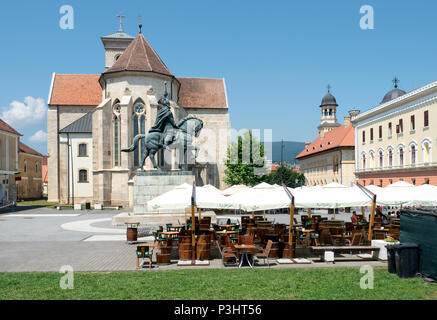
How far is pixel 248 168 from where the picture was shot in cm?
5181

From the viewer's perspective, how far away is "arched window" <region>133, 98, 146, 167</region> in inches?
1725

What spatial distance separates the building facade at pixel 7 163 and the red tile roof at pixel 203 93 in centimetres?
2288

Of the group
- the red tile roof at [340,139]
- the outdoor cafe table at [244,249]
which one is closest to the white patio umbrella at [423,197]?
the outdoor cafe table at [244,249]

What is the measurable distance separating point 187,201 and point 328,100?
3893 inches

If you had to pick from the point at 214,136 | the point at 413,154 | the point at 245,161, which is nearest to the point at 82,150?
the point at 214,136

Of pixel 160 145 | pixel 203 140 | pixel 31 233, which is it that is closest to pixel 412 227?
pixel 160 145

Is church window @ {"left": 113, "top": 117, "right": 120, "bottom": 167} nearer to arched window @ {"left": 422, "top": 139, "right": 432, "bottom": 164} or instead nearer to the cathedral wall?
the cathedral wall

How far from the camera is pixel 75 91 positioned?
186ft

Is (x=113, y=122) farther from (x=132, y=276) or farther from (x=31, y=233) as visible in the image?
(x=132, y=276)

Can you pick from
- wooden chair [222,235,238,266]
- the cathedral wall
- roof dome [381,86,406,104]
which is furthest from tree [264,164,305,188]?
wooden chair [222,235,238,266]

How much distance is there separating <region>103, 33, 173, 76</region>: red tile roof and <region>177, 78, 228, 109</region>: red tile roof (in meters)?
10.6

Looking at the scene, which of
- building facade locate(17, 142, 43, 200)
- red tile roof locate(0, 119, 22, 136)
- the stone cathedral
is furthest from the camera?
building facade locate(17, 142, 43, 200)

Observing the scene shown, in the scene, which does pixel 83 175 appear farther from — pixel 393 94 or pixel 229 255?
pixel 393 94

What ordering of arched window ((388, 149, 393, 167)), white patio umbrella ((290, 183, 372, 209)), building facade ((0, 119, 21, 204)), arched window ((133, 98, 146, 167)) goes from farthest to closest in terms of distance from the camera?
building facade ((0, 119, 21, 204)) → arched window ((388, 149, 393, 167)) → arched window ((133, 98, 146, 167)) → white patio umbrella ((290, 183, 372, 209))
